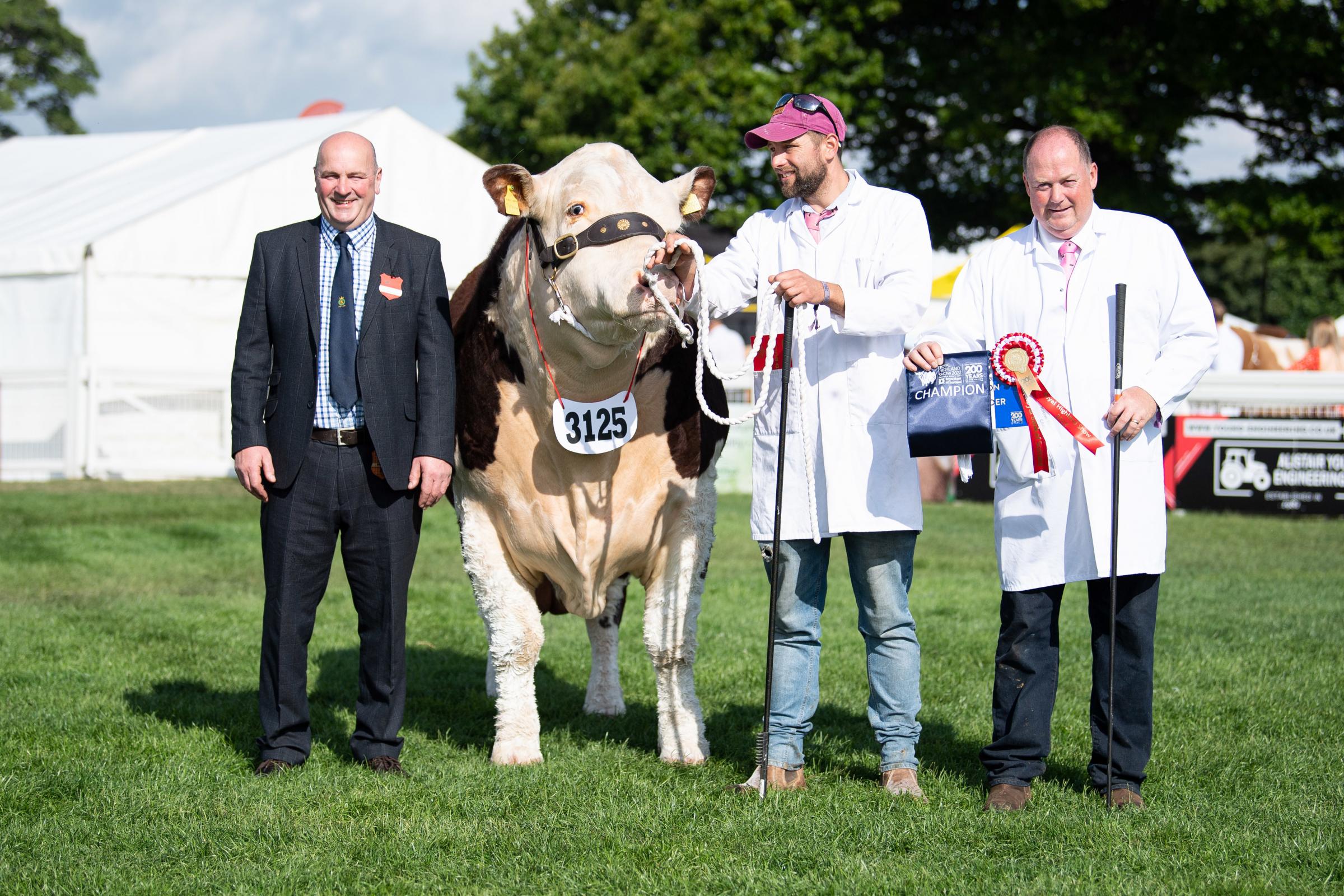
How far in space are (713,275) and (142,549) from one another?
795 centimetres

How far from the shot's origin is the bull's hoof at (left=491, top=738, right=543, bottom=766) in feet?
16.2

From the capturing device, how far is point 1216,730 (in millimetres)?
5297

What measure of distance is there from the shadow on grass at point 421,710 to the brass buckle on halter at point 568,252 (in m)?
2.05

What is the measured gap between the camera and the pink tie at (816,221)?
4.49 metres

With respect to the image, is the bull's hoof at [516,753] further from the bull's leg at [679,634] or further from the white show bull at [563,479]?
the bull's leg at [679,634]

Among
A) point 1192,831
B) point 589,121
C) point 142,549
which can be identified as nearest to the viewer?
point 1192,831

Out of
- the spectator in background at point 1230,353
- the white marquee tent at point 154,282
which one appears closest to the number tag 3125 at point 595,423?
the spectator in background at point 1230,353

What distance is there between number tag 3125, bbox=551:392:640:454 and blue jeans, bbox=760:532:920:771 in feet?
2.25

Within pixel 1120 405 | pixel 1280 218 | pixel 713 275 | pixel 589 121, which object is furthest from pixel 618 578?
pixel 589 121

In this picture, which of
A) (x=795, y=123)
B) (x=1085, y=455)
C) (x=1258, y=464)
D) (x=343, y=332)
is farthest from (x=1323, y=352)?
(x=343, y=332)

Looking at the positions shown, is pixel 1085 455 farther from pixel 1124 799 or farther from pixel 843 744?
pixel 843 744

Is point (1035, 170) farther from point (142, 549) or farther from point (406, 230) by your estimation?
point (142, 549)

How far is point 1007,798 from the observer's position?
4.23 m

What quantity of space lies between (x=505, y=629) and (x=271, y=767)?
100cm
